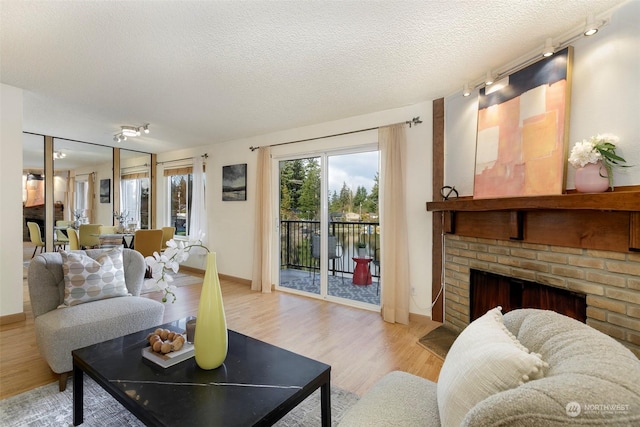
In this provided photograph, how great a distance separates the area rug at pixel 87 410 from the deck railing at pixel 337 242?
87.3 inches

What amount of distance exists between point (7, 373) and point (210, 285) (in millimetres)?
2048

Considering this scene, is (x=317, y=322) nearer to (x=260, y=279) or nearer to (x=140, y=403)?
(x=260, y=279)

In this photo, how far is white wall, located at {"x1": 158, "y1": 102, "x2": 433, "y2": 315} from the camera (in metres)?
3.39

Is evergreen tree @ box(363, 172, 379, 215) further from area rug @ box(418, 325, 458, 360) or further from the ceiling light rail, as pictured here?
area rug @ box(418, 325, 458, 360)

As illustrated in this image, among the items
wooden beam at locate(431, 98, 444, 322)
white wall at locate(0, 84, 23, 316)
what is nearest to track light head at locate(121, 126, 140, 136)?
white wall at locate(0, 84, 23, 316)

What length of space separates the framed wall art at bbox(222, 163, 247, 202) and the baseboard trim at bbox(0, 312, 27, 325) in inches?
115

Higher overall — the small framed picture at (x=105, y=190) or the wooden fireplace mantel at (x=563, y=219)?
the small framed picture at (x=105, y=190)

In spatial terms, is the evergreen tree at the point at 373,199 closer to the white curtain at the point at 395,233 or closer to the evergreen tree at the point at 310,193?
the white curtain at the point at 395,233

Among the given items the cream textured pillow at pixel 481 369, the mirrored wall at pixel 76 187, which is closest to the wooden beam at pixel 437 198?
the cream textured pillow at pixel 481 369

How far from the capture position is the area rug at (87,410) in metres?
1.70

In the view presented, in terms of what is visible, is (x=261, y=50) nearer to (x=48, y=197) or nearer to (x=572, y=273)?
(x=572, y=273)

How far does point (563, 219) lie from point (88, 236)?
246 inches

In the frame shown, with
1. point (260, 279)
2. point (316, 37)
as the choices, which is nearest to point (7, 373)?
point (260, 279)

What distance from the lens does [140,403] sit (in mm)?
1215
